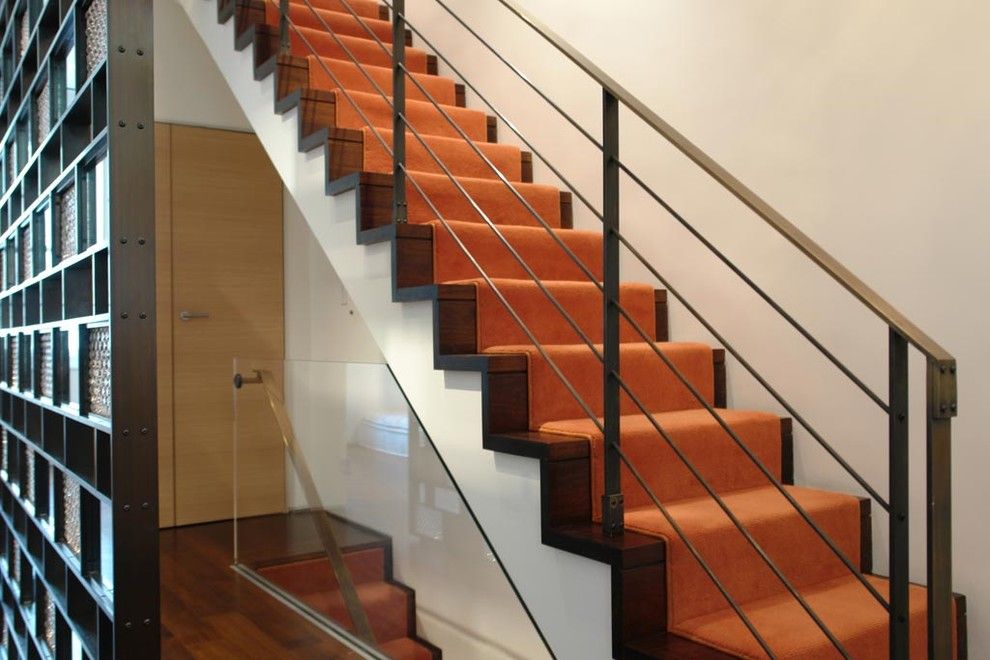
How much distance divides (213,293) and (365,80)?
7.96 feet

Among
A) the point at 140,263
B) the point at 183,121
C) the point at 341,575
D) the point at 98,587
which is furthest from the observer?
the point at 183,121

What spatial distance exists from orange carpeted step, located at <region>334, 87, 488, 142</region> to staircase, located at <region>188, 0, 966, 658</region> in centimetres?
1

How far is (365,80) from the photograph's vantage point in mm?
3258

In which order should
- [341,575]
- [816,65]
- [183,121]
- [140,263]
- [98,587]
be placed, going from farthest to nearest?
[183,121] → [341,575] → [816,65] → [98,587] → [140,263]

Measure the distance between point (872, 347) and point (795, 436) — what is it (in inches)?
13.2

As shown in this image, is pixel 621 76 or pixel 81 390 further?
pixel 621 76

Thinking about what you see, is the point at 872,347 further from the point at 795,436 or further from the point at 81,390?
the point at 81,390

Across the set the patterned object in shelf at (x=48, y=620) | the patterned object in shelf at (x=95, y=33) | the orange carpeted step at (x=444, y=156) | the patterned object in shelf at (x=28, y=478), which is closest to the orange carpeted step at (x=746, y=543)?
the orange carpeted step at (x=444, y=156)

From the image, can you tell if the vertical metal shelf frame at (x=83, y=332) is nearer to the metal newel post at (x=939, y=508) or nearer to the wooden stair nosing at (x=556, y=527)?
the wooden stair nosing at (x=556, y=527)

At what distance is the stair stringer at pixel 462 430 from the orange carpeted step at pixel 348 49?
20.3 inches

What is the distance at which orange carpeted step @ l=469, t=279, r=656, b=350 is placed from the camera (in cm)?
215

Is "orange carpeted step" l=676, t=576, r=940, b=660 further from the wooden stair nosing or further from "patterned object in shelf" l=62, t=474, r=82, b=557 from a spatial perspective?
"patterned object in shelf" l=62, t=474, r=82, b=557

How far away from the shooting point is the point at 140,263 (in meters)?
1.84

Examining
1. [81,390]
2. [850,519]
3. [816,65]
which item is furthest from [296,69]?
[850,519]
